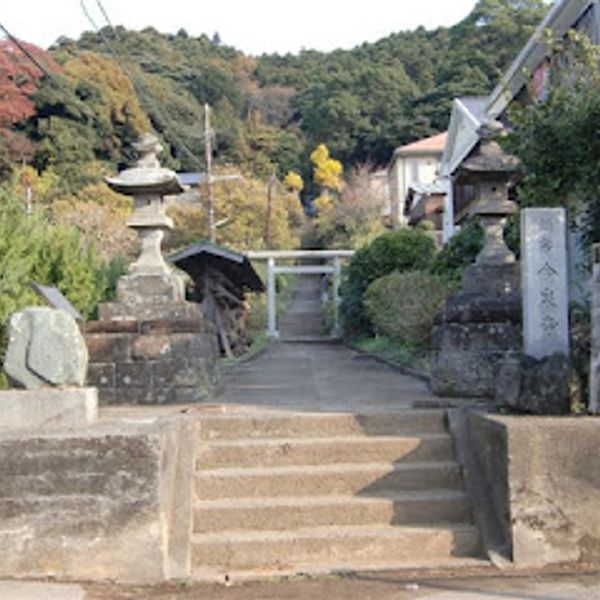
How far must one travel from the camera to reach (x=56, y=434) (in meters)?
5.26

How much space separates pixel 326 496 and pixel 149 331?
393 cm

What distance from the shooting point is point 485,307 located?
8562mm

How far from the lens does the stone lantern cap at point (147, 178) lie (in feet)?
31.3

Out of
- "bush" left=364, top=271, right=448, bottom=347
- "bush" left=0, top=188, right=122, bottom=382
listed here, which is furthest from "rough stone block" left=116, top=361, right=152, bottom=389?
"bush" left=364, top=271, right=448, bottom=347

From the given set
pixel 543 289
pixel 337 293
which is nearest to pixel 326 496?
pixel 543 289

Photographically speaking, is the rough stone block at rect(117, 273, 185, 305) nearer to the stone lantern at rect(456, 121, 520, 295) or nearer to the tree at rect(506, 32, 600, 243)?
the stone lantern at rect(456, 121, 520, 295)

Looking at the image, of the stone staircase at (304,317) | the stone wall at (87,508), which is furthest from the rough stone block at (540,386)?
the stone staircase at (304,317)

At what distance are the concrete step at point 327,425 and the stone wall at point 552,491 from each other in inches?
49.0

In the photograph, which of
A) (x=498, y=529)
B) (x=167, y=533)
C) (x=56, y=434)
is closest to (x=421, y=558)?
(x=498, y=529)

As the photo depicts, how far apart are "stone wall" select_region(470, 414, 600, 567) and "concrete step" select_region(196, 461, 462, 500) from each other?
2.43ft

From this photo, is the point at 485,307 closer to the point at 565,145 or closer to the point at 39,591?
the point at 565,145

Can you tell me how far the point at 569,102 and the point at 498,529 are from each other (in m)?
4.58

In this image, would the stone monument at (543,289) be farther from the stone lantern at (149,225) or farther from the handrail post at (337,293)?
the handrail post at (337,293)

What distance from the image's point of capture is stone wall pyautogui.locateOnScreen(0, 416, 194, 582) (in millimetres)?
4984
